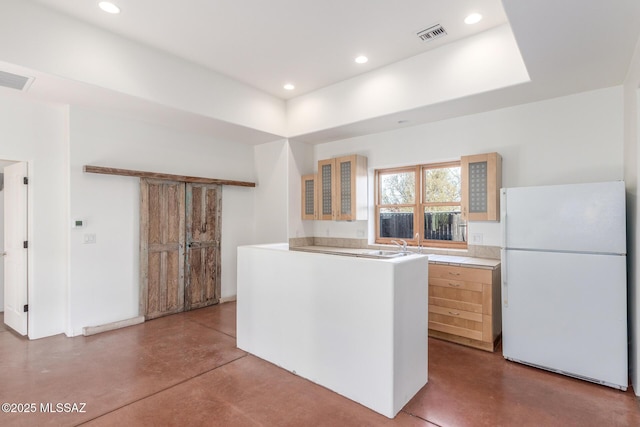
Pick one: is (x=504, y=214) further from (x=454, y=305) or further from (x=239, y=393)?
(x=239, y=393)

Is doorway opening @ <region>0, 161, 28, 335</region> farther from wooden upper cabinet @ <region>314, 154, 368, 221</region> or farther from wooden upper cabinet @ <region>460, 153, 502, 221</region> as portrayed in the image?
wooden upper cabinet @ <region>460, 153, 502, 221</region>

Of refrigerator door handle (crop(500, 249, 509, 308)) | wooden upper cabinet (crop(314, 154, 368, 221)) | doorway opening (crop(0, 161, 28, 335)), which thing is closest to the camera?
refrigerator door handle (crop(500, 249, 509, 308))

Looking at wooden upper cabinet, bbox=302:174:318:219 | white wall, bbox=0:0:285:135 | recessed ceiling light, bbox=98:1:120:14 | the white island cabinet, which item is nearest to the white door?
white wall, bbox=0:0:285:135

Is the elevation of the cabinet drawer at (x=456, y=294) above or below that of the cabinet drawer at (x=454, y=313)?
above

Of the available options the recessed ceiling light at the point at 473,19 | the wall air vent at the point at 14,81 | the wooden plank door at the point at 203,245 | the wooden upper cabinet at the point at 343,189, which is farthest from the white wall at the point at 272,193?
the wall air vent at the point at 14,81

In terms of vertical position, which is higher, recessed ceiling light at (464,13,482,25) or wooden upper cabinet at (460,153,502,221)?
recessed ceiling light at (464,13,482,25)

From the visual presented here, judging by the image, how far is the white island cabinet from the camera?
2330 millimetres

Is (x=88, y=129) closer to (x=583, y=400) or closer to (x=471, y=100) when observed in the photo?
(x=471, y=100)

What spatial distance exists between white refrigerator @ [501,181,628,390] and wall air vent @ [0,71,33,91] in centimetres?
477

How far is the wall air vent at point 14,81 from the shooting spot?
3.05 metres

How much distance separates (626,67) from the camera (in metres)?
2.88

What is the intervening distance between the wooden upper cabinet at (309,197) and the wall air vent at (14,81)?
141 inches

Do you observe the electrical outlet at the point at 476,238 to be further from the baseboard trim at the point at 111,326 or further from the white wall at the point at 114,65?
the baseboard trim at the point at 111,326

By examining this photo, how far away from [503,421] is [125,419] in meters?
2.66
